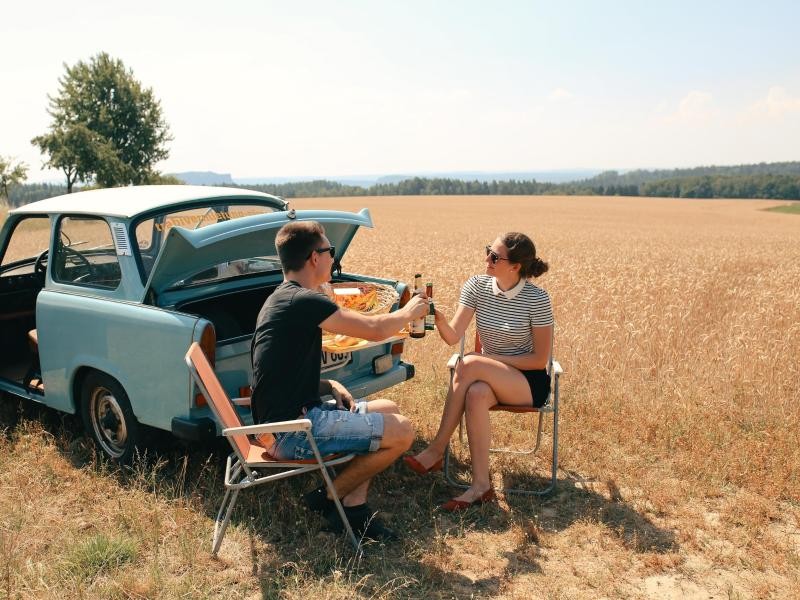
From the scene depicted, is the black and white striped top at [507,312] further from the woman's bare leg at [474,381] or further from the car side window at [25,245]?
the car side window at [25,245]

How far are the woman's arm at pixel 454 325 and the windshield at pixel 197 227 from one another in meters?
1.36

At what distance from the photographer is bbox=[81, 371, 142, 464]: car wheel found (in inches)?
171

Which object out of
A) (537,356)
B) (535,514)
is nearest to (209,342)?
(537,356)

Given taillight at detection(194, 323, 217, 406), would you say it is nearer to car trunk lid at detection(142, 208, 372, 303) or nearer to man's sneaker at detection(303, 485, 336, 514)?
car trunk lid at detection(142, 208, 372, 303)

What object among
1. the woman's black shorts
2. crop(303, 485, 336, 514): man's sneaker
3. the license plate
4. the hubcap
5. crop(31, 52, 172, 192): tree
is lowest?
crop(303, 485, 336, 514): man's sneaker

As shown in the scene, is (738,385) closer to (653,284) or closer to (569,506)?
(569,506)

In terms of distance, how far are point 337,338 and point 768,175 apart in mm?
94741

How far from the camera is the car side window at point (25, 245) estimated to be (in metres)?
5.30

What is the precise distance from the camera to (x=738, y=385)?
609 cm

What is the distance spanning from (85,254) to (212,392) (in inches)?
78.9

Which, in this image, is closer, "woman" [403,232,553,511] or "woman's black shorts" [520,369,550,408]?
"woman" [403,232,553,511]

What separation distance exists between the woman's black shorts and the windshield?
1.99 meters

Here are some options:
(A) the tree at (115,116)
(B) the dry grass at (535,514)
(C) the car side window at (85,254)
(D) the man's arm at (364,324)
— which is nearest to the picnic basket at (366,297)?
(D) the man's arm at (364,324)

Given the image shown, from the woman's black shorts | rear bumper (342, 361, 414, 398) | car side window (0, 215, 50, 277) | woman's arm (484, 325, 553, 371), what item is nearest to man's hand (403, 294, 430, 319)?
woman's arm (484, 325, 553, 371)
